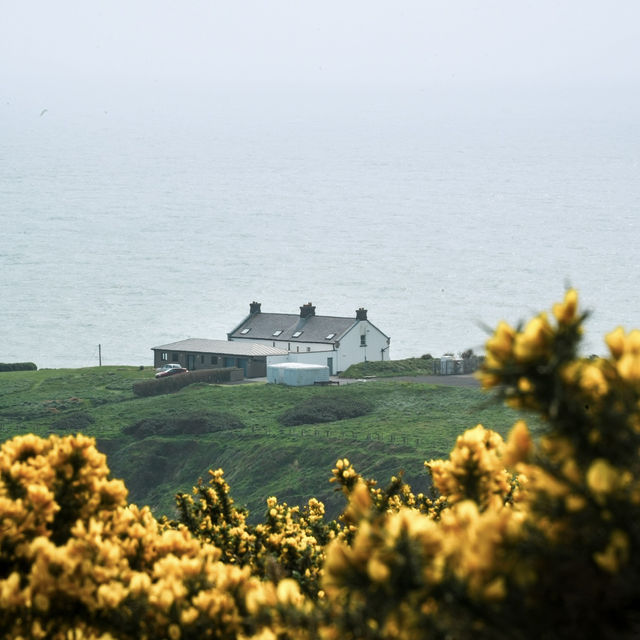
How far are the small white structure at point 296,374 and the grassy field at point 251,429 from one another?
60.3 inches

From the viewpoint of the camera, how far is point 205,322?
170625mm

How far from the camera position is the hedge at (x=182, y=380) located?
10225 centimetres

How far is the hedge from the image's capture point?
102 metres

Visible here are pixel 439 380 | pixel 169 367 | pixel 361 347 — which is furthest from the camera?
pixel 361 347

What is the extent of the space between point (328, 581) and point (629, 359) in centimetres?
196

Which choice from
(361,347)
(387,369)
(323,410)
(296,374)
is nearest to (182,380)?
(296,374)

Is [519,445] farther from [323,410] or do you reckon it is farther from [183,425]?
[323,410]

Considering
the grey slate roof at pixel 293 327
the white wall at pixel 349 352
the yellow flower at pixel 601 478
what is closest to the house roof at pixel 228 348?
the white wall at pixel 349 352

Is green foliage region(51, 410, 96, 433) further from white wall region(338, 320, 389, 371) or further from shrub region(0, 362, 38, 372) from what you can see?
shrub region(0, 362, 38, 372)

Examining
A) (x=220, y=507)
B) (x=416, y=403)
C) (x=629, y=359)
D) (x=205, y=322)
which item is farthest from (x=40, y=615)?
(x=205, y=322)

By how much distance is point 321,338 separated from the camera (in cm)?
11250

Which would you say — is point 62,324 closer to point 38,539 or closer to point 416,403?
point 416,403

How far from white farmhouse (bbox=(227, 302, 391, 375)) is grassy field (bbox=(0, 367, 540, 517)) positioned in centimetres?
1123

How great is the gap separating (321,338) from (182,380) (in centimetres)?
1327
